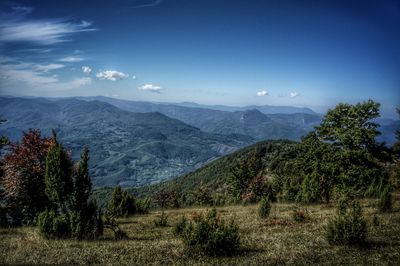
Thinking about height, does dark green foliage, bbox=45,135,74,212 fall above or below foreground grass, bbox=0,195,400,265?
above

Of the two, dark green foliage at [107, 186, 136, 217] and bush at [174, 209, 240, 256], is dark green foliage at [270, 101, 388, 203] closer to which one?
dark green foliage at [107, 186, 136, 217]

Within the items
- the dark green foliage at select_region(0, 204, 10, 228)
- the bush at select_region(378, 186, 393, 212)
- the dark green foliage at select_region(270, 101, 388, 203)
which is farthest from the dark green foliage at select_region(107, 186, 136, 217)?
the bush at select_region(378, 186, 393, 212)

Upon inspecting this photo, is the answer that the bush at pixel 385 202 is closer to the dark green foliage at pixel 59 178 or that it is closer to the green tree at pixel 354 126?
the green tree at pixel 354 126

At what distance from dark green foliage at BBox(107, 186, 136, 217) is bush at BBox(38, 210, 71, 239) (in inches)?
573

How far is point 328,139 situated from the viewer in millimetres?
38156

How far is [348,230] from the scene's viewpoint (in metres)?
14.1

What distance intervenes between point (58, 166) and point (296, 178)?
65.4m

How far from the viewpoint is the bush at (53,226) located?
1713 centimetres

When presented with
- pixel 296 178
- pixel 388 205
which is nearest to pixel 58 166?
pixel 388 205

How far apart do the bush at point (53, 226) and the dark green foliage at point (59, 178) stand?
1.92ft

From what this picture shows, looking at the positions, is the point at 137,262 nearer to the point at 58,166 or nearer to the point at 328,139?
the point at 58,166

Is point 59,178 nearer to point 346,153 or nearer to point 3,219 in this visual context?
point 3,219

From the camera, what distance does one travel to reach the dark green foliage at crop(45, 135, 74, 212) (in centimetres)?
1714

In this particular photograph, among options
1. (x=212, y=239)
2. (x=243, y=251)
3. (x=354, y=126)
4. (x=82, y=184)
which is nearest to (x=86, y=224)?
(x=82, y=184)
